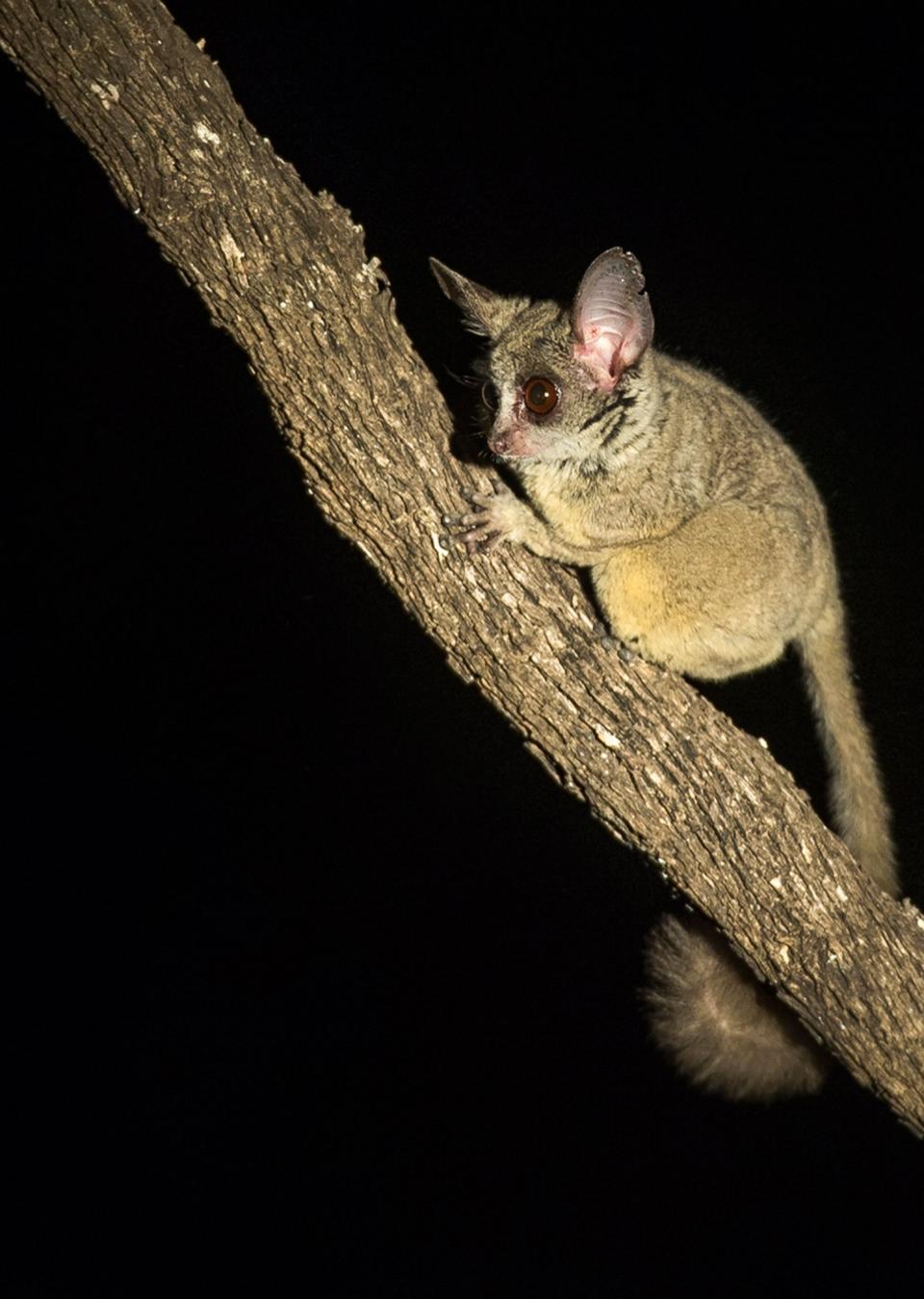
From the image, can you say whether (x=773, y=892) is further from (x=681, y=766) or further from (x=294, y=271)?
(x=294, y=271)

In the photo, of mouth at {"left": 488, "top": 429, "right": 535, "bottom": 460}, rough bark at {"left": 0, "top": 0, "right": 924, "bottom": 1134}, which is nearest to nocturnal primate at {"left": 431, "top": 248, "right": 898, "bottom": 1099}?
mouth at {"left": 488, "top": 429, "right": 535, "bottom": 460}

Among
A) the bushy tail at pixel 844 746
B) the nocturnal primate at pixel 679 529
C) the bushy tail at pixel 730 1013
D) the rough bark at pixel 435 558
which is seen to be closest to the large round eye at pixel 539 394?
the nocturnal primate at pixel 679 529

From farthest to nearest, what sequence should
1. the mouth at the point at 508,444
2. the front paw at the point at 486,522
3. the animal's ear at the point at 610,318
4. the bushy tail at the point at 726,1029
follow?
the bushy tail at the point at 726,1029 < the front paw at the point at 486,522 < the mouth at the point at 508,444 < the animal's ear at the point at 610,318

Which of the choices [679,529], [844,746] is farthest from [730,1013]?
[679,529]

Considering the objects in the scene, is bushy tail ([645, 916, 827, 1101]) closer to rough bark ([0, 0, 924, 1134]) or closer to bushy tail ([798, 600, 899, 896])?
rough bark ([0, 0, 924, 1134])

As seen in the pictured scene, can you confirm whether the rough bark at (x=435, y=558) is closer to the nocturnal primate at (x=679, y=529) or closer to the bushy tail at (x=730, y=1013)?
the nocturnal primate at (x=679, y=529)

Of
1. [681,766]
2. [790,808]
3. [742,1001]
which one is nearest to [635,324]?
[681,766]
